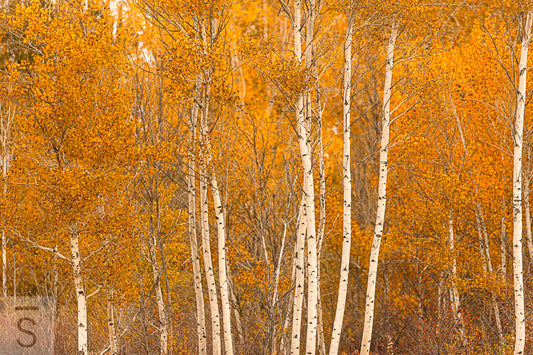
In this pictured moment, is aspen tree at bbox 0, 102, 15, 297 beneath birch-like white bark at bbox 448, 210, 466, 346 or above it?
above

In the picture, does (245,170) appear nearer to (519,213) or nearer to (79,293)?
(79,293)

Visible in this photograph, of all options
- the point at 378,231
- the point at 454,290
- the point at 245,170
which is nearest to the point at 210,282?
the point at 378,231

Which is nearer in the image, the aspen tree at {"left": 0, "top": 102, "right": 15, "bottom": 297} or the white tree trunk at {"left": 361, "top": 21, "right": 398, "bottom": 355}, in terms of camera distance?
the white tree trunk at {"left": 361, "top": 21, "right": 398, "bottom": 355}

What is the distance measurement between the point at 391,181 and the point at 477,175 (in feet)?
10.3

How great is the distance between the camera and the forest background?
948cm

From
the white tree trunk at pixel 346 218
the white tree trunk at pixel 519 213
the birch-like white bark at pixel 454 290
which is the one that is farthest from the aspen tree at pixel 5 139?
the white tree trunk at pixel 519 213

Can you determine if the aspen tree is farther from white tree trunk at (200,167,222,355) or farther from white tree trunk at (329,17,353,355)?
white tree trunk at (329,17,353,355)

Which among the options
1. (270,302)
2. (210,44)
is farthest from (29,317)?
(210,44)

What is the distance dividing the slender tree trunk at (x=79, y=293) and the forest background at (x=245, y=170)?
0.11 feet

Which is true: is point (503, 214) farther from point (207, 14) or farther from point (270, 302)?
point (207, 14)

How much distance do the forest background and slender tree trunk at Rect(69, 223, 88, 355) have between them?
0.03 meters

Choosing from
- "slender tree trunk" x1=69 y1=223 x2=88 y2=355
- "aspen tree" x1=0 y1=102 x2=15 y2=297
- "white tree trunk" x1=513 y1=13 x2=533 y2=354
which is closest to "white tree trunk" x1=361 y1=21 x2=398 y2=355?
"white tree trunk" x1=513 y1=13 x2=533 y2=354

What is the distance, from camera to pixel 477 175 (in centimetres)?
1332

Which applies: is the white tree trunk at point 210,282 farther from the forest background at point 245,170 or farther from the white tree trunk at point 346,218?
the white tree trunk at point 346,218
